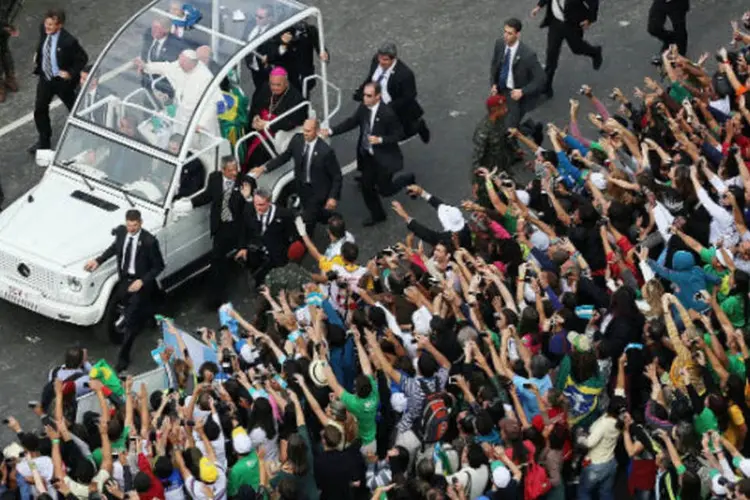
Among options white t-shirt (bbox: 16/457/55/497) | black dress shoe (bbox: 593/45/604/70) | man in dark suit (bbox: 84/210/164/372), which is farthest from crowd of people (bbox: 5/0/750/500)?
black dress shoe (bbox: 593/45/604/70)

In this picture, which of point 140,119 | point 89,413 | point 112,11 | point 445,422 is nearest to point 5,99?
point 112,11

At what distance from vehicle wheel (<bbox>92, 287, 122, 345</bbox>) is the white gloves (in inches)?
76.1


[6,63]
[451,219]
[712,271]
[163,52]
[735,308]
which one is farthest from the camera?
[6,63]

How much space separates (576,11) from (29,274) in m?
7.44

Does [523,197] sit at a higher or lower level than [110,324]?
higher

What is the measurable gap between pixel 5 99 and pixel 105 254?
202 inches

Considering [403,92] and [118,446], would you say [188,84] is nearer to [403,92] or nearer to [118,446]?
[403,92]

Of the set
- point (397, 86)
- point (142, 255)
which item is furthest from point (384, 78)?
point (142, 255)

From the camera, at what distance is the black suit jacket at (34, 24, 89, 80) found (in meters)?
21.4

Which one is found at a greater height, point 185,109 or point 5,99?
point 185,109

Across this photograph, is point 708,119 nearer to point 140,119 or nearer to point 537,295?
point 537,295

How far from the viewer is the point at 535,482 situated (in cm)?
1506

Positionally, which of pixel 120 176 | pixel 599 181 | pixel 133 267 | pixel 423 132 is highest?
pixel 599 181

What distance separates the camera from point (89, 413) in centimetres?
1609
